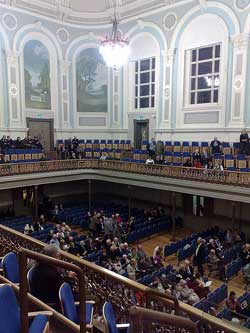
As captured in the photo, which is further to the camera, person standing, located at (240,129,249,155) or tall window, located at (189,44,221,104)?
tall window, located at (189,44,221,104)

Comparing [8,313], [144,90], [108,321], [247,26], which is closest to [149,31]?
[144,90]

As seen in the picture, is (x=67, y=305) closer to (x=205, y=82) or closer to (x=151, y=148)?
(x=151, y=148)

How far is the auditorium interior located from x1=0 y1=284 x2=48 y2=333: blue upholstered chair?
5.33m

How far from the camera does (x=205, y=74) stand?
15883mm

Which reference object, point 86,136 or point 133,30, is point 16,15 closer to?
point 133,30

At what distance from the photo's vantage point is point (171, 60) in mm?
16969

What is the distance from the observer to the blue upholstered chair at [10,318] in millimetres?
2334

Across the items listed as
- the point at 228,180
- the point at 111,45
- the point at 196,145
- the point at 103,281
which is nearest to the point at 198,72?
the point at 196,145

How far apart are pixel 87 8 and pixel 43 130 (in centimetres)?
871

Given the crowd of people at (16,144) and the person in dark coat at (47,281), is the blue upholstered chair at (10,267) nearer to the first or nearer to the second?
the person in dark coat at (47,281)

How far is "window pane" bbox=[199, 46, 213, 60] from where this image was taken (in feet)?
51.1

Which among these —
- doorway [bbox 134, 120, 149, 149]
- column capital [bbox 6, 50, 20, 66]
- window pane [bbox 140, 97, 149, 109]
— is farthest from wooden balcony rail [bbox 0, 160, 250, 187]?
column capital [bbox 6, 50, 20, 66]

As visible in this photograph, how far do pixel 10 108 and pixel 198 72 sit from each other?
11.0 metres

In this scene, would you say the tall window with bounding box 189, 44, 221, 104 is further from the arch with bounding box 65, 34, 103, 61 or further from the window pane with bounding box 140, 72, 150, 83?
the arch with bounding box 65, 34, 103, 61
